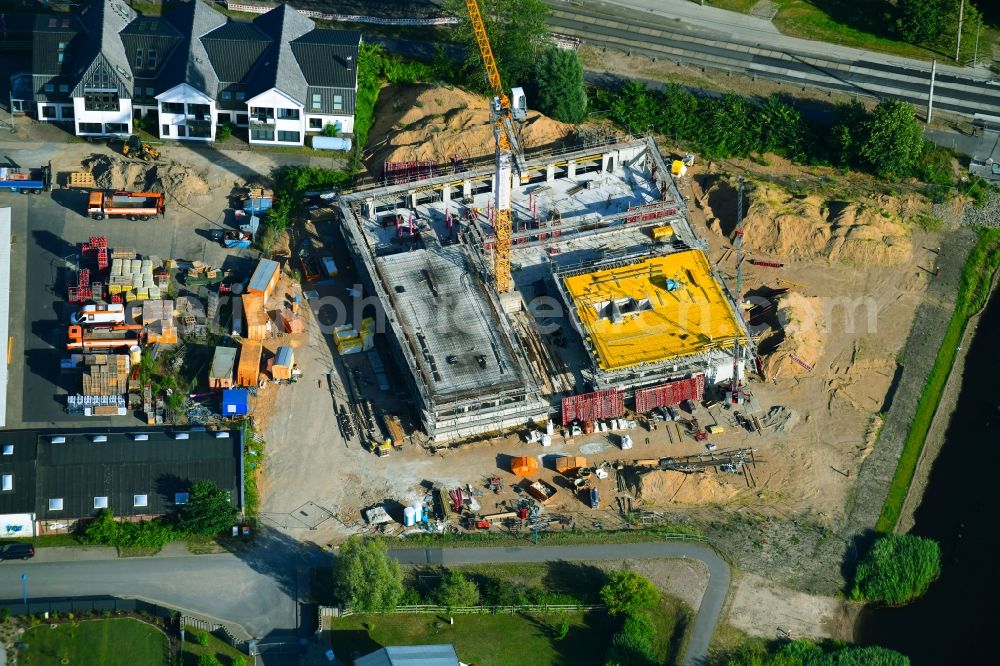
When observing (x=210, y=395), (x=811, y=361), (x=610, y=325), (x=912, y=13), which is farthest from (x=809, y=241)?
(x=210, y=395)


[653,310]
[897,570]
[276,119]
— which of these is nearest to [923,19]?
[653,310]

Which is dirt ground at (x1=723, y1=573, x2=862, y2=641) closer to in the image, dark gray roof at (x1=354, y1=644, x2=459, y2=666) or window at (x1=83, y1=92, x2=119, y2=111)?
dark gray roof at (x1=354, y1=644, x2=459, y2=666)

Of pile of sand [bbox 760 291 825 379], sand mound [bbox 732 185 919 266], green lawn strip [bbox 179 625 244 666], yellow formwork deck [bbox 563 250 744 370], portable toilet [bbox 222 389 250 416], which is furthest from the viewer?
sand mound [bbox 732 185 919 266]

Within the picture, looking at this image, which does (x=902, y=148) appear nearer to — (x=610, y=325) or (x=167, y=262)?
(x=610, y=325)

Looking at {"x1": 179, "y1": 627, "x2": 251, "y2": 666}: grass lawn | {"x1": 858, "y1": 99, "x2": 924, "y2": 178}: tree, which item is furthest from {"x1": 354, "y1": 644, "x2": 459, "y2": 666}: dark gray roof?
{"x1": 858, "y1": 99, "x2": 924, "y2": 178}: tree

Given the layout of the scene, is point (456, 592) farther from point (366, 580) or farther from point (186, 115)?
point (186, 115)

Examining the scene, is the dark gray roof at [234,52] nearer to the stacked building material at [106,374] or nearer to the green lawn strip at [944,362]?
the stacked building material at [106,374]
